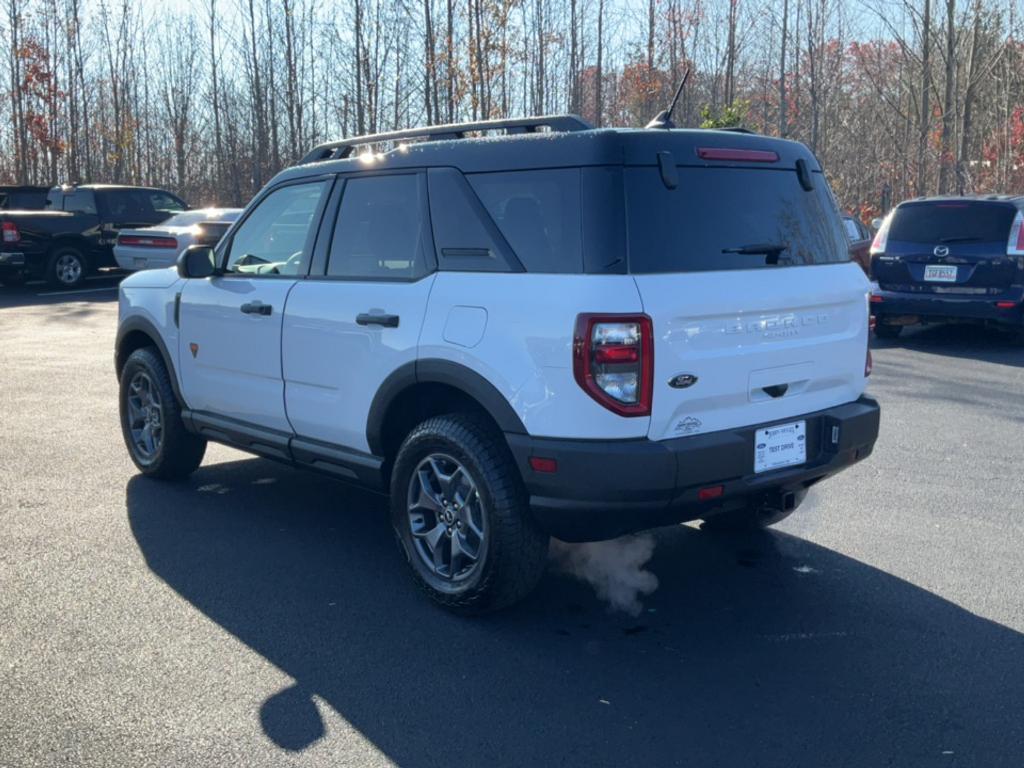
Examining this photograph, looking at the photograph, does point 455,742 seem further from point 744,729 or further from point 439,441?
point 439,441

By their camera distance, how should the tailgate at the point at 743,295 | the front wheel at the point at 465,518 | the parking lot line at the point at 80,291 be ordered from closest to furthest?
the tailgate at the point at 743,295, the front wheel at the point at 465,518, the parking lot line at the point at 80,291

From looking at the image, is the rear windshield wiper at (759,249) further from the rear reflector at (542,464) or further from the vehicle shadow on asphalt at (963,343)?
the vehicle shadow on asphalt at (963,343)

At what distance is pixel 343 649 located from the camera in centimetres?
415

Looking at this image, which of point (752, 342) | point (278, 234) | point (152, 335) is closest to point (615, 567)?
point (752, 342)

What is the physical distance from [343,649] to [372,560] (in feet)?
3.55

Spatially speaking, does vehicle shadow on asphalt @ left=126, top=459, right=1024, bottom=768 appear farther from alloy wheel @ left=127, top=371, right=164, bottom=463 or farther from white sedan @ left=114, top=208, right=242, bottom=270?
white sedan @ left=114, top=208, right=242, bottom=270

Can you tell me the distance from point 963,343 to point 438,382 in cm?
975

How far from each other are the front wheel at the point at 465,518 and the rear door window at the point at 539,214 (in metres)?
0.73

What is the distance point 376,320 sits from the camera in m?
4.68

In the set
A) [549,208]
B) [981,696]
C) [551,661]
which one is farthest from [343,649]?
[981,696]

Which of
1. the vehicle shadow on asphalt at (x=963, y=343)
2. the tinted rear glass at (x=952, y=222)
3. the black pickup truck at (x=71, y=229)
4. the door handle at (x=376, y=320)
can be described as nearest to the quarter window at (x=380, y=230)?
the door handle at (x=376, y=320)

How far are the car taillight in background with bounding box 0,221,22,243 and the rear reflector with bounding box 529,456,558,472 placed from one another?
16897 millimetres

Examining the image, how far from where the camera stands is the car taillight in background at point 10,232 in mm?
18359

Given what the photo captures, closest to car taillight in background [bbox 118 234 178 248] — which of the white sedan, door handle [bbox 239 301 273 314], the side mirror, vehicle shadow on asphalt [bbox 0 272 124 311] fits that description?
the white sedan
